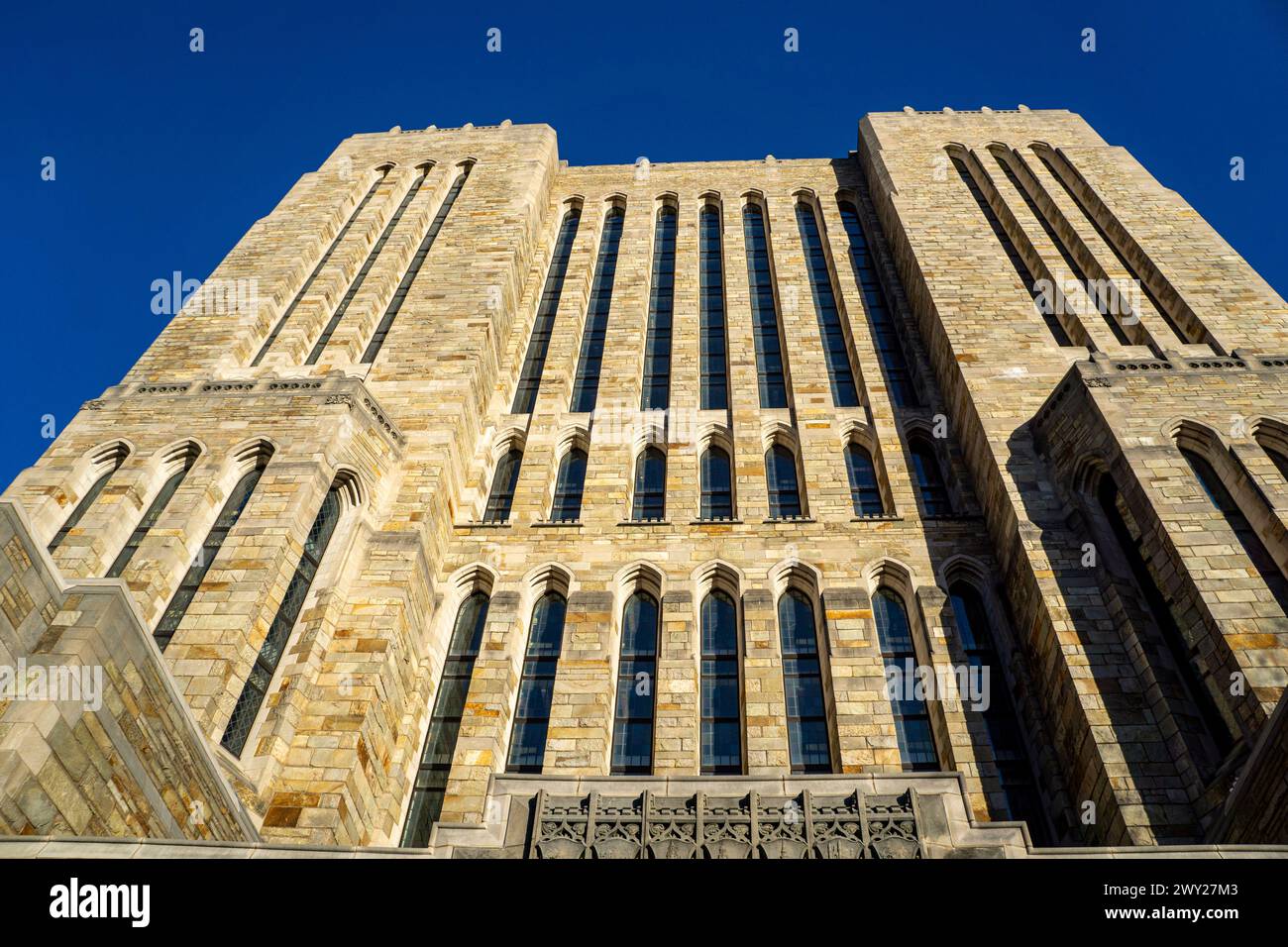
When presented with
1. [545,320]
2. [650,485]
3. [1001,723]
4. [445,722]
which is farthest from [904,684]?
[545,320]

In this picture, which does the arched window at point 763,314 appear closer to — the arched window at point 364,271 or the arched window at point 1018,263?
the arched window at point 1018,263

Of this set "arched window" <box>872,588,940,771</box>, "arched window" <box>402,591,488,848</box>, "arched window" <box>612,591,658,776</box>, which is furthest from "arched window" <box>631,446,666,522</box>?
"arched window" <box>872,588,940,771</box>

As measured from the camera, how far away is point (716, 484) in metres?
19.8

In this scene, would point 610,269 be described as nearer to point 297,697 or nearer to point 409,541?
point 409,541

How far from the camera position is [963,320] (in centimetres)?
2058

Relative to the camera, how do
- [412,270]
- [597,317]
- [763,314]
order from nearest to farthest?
1. [763,314]
2. [412,270]
3. [597,317]

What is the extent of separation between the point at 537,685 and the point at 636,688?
1615 mm

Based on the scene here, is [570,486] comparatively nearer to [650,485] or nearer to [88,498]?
[650,485]

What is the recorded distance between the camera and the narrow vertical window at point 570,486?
753 inches

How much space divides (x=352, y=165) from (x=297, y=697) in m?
21.4

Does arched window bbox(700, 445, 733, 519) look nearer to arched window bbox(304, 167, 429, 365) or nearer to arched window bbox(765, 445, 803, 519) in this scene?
arched window bbox(765, 445, 803, 519)
